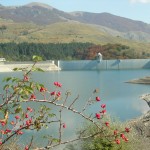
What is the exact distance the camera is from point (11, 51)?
478ft

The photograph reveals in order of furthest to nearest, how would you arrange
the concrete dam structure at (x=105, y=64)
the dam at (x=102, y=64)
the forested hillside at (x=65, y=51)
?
1. the forested hillside at (x=65, y=51)
2. the concrete dam structure at (x=105, y=64)
3. the dam at (x=102, y=64)

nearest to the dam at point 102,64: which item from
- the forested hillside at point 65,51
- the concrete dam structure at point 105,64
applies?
the concrete dam structure at point 105,64

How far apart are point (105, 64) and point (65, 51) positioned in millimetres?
25979

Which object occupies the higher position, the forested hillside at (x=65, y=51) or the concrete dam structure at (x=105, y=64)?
the forested hillside at (x=65, y=51)

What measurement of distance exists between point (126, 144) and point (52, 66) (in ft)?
376

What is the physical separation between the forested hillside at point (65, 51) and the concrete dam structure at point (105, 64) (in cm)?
1103

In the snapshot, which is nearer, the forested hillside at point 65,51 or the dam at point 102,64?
the dam at point 102,64

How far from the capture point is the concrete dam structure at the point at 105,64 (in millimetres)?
131750

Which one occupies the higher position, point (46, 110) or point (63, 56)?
point (46, 110)

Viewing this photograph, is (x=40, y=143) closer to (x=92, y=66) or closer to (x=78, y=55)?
(x=92, y=66)

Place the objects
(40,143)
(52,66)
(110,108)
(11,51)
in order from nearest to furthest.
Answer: (40,143)
(110,108)
(52,66)
(11,51)

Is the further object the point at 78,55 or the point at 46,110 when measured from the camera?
the point at 78,55

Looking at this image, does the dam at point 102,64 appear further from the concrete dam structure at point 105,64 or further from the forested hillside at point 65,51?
the forested hillside at point 65,51

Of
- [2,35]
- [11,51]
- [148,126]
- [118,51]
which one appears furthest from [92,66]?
[148,126]
